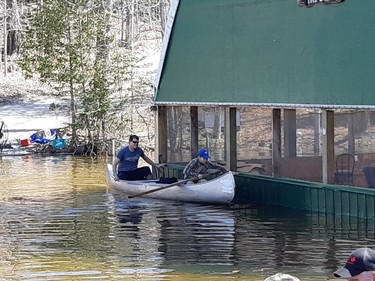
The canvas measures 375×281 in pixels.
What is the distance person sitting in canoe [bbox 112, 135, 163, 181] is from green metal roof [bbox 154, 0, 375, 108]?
1440 millimetres

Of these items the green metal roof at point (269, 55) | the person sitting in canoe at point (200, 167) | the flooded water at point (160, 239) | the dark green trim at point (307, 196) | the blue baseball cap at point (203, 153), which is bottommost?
the flooded water at point (160, 239)

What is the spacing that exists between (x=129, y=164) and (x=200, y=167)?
2.40 metres

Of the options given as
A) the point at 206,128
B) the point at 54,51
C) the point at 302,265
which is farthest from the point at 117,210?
the point at 54,51

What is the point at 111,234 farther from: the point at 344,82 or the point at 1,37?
the point at 1,37

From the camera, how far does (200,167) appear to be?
1966 centimetres

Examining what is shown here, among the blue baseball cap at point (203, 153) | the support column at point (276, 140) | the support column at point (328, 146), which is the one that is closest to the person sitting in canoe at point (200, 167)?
the blue baseball cap at point (203, 153)

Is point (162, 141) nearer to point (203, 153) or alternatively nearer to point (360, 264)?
point (203, 153)

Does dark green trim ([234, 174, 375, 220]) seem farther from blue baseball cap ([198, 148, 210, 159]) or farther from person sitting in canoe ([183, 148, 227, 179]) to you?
blue baseball cap ([198, 148, 210, 159])

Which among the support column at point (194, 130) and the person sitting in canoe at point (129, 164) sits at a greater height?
the support column at point (194, 130)

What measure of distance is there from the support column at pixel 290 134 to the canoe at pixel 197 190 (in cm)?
118

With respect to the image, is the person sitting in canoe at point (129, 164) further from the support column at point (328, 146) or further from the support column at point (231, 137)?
the support column at point (328, 146)

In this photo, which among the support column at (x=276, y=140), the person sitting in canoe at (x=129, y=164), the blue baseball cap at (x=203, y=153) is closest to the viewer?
the support column at (x=276, y=140)

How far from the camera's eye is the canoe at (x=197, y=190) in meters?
18.6

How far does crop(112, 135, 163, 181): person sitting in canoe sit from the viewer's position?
69.4ft
